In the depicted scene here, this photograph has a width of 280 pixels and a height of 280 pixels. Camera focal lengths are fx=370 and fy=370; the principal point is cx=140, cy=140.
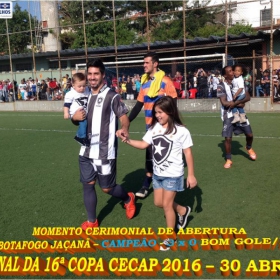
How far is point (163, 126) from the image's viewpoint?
13.1 feet

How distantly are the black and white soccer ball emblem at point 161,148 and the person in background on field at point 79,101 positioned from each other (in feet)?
2.84

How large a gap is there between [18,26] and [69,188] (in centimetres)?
4967

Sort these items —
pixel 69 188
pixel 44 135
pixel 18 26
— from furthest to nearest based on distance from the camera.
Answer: pixel 18 26, pixel 44 135, pixel 69 188

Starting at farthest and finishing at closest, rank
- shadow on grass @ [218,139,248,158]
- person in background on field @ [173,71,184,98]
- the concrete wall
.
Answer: person in background on field @ [173,71,184,98] → the concrete wall → shadow on grass @ [218,139,248,158]

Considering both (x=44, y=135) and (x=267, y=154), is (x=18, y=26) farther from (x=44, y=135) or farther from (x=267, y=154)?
(x=267, y=154)

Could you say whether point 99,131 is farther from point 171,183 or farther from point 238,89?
point 238,89

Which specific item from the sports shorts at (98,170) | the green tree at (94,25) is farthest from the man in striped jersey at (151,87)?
the green tree at (94,25)

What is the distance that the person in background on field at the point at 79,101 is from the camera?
4.31 metres

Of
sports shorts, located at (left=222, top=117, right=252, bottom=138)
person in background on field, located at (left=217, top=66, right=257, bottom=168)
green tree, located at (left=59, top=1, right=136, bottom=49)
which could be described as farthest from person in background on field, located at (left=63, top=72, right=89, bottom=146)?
green tree, located at (left=59, top=1, right=136, bottom=49)

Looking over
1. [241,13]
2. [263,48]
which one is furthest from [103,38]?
[263,48]

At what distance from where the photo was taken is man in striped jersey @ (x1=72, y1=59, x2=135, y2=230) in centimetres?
424

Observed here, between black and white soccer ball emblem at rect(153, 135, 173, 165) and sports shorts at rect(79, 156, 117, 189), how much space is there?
65 cm

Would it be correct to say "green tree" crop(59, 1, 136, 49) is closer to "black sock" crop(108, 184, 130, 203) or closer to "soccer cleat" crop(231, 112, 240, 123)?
"soccer cleat" crop(231, 112, 240, 123)

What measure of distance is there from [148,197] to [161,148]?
184 centimetres
